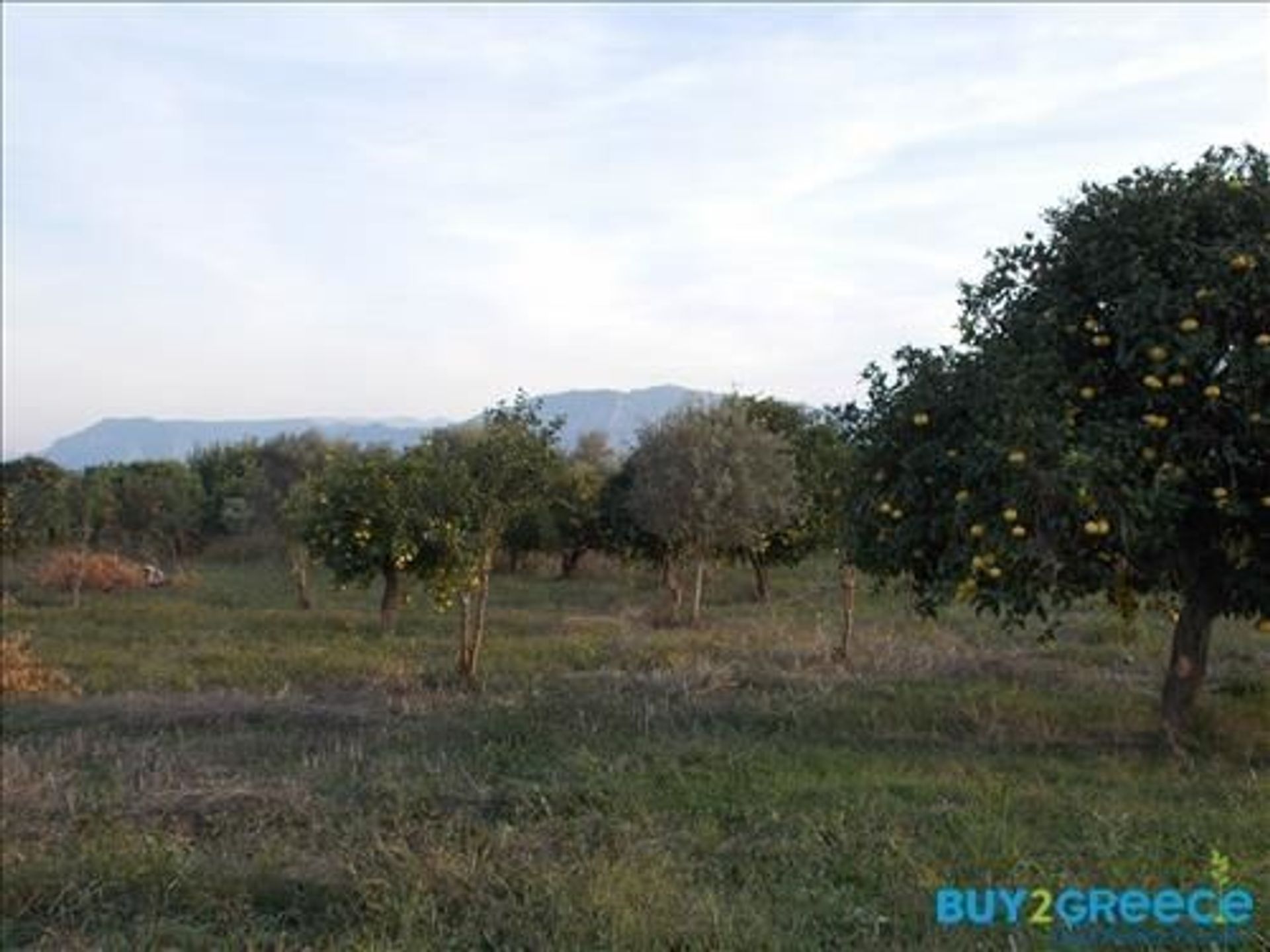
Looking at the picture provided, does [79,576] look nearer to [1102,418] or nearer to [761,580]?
[761,580]

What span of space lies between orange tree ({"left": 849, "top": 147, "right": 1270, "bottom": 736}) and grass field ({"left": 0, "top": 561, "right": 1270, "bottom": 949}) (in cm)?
122

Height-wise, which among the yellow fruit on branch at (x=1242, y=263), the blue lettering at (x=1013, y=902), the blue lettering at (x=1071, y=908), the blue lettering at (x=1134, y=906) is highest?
the yellow fruit on branch at (x=1242, y=263)

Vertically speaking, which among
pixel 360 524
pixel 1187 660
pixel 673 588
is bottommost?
pixel 673 588

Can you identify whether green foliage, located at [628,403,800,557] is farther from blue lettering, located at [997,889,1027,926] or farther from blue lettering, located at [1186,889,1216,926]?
blue lettering, located at [1186,889,1216,926]

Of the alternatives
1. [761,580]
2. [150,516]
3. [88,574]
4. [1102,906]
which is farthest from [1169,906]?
[150,516]

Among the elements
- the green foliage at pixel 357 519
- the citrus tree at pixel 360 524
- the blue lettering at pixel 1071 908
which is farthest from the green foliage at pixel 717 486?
the blue lettering at pixel 1071 908

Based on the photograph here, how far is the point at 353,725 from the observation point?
1087 cm

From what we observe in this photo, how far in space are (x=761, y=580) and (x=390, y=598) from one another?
10011mm

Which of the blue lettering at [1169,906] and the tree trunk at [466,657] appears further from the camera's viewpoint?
the tree trunk at [466,657]

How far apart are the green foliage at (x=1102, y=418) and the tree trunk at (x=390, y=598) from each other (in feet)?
42.2

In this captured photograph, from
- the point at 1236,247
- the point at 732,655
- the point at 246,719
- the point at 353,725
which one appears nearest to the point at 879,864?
the point at 1236,247

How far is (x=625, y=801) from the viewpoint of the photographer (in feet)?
22.8

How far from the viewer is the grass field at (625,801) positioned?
16.9 feet

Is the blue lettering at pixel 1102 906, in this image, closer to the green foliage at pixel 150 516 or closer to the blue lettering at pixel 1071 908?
the blue lettering at pixel 1071 908
